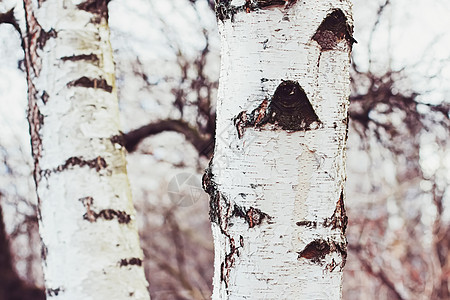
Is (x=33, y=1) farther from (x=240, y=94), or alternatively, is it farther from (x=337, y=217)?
(x=337, y=217)

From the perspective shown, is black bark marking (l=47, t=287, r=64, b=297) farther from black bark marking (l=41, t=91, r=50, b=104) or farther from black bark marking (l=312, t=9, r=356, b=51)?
black bark marking (l=312, t=9, r=356, b=51)

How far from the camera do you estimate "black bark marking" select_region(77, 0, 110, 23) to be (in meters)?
1.75

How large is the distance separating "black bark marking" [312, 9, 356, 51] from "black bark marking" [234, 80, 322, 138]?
86 mm

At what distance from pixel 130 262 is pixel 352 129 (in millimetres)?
2379

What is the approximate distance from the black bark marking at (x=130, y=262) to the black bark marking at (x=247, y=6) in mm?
1042

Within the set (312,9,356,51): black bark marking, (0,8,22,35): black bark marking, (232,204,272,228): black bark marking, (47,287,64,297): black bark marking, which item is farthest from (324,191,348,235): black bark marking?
(0,8,22,35): black bark marking

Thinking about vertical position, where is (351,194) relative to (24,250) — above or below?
above

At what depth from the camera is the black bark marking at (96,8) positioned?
175cm

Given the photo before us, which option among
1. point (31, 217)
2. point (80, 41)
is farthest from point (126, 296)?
point (31, 217)

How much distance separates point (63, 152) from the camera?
1.62 m

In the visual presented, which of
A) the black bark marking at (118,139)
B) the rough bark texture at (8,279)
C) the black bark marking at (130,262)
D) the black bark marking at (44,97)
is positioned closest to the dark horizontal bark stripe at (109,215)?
the black bark marking at (130,262)

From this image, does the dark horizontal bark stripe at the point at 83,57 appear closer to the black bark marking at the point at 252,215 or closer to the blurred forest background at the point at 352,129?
the blurred forest background at the point at 352,129

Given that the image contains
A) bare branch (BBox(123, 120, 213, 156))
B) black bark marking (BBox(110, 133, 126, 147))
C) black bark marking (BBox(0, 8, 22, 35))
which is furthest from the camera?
bare branch (BBox(123, 120, 213, 156))

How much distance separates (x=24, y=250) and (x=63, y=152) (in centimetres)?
398
